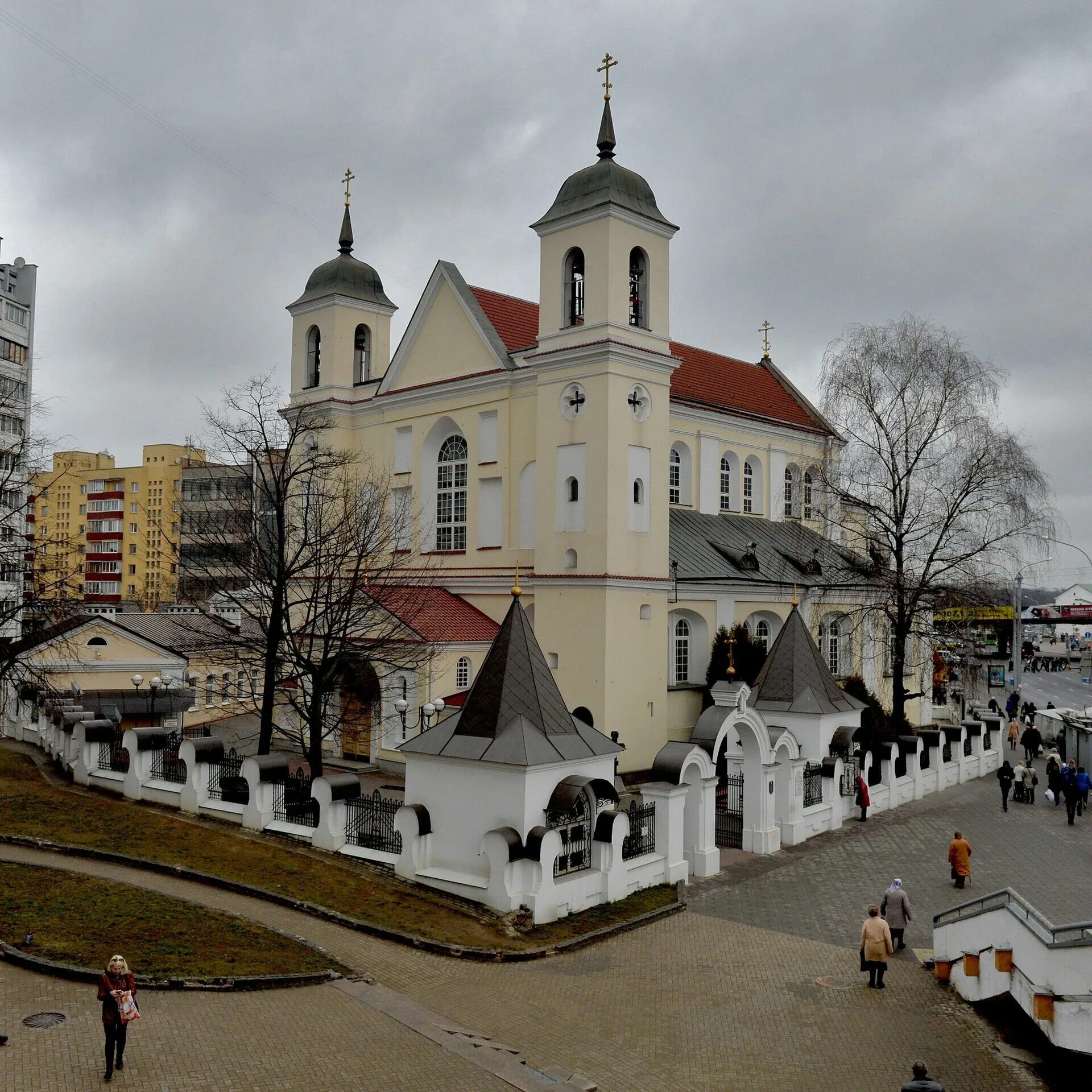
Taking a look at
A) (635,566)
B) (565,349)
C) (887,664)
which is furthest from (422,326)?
(887,664)

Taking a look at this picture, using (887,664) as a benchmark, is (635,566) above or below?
above

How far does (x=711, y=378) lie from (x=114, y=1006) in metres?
34.1

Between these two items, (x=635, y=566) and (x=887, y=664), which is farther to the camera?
(x=887, y=664)

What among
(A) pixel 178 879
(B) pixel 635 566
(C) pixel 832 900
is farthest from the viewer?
(B) pixel 635 566

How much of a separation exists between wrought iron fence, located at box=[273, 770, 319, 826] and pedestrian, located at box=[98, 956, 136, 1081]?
911cm

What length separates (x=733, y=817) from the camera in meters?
21.2

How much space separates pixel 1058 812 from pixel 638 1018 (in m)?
16.6

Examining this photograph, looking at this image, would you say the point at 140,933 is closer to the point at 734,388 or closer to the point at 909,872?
the point at 909,872

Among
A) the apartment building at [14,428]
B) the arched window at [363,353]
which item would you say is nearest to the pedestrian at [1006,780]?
the apartment building at [14,428]

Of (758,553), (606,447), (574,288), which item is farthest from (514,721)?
(758,553)

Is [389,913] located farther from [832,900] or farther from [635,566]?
[635,566]

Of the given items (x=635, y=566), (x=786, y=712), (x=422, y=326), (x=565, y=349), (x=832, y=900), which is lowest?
(x=832, y=900)

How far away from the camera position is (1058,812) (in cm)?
2395

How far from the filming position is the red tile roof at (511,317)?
31391mm
